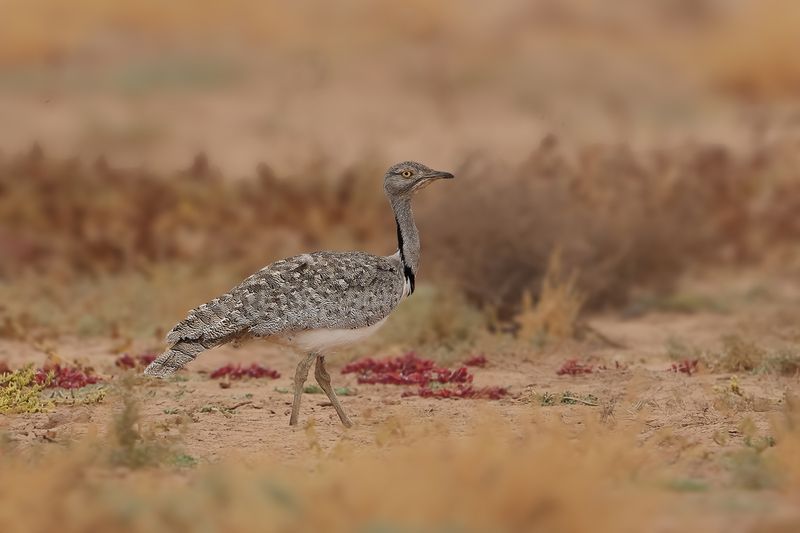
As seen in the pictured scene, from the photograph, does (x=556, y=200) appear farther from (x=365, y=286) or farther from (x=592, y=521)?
(x=592, y=521)

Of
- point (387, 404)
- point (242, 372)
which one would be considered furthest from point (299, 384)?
point (242, 372)

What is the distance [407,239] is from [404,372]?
141cm

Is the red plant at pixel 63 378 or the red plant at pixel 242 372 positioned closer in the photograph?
the red plant at pixel 63 378

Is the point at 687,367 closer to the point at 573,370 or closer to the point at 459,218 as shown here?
the point at 573,370

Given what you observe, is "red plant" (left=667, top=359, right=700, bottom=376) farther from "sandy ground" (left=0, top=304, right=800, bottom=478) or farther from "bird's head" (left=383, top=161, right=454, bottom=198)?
"bird's head" (left=383, top=161, right=454, bottom=198)

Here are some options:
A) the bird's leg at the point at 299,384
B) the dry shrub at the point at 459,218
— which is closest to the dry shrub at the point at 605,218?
the dry shrub at the point at 459,218

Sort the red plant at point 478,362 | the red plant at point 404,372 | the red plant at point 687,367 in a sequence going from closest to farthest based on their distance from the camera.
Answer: the red plant at point 404,372, the red plant at point 687,367, the red plant at point 478,362

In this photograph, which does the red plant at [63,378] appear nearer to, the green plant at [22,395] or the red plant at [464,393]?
the green plant at [22,395]

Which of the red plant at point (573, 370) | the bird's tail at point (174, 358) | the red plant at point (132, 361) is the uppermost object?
the bird's tail at point (174, 358)

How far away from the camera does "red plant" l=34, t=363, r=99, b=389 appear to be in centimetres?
871

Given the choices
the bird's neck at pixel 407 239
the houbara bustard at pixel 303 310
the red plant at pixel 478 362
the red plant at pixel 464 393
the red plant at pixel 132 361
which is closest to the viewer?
the houbara bustard at pixel 303 310

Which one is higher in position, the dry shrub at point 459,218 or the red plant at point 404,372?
the dry shrub at point 459,218

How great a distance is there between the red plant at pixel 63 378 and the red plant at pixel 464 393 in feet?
6.98

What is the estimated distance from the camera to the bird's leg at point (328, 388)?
764 centimetres
